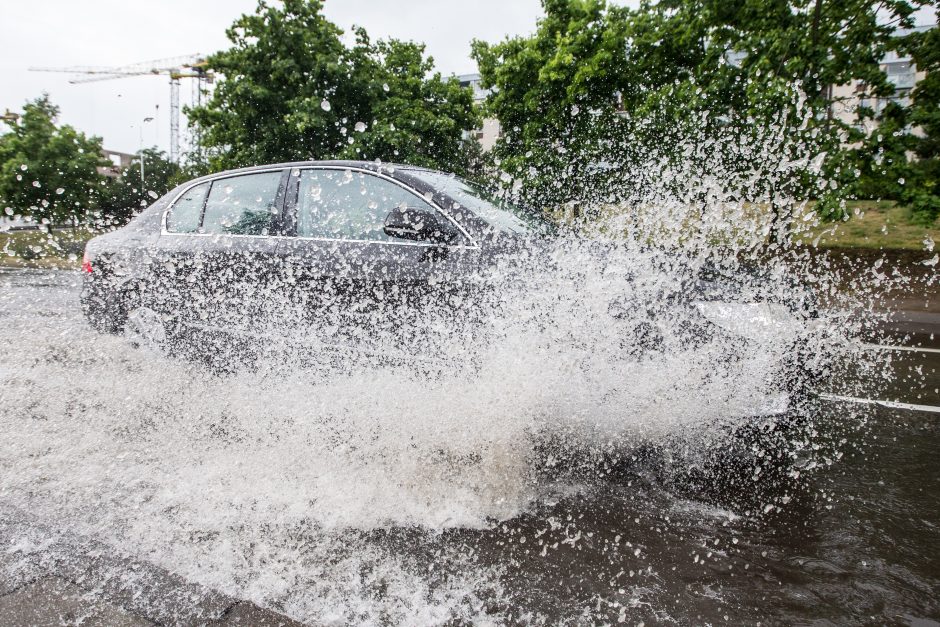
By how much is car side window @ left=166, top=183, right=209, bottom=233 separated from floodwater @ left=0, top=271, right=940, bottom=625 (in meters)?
1.33

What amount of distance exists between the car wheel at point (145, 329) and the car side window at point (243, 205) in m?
Answer: 0.83

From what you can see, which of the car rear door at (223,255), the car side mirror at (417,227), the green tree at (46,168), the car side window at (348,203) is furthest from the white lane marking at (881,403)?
the green tree at (46,168)

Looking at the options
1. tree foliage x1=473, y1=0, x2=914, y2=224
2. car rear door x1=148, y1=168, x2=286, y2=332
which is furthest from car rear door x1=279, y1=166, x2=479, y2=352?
tree foliage x1=473, y1=0, x2=914, y2=224

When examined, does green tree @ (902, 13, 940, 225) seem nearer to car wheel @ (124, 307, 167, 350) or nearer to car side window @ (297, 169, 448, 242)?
car side window @ (297, 169, 448, 242)

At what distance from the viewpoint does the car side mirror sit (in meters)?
3.24

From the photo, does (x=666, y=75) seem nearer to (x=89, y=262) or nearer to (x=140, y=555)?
(x=89, y=262)

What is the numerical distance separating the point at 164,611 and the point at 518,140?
22.3 m

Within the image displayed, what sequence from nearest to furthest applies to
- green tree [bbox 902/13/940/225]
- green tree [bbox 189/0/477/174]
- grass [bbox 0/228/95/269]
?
green tree [bbox 902/13/940/225], grass [bbox 0/228/95/269], green tree [bbox 189/0/477/174]

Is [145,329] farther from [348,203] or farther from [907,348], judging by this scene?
[907,348]

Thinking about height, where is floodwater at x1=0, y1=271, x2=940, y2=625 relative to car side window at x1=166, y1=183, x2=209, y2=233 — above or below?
below

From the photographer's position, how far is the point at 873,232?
54.6 ft

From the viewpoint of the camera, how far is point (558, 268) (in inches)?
119

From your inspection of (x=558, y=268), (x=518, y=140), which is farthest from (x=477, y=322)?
(x=518, y=140)

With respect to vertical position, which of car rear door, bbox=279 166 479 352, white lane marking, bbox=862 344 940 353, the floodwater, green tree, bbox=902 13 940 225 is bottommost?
the floodwater
